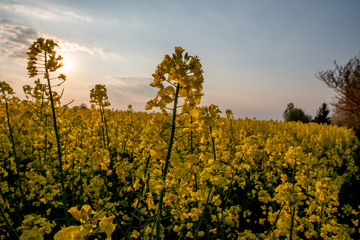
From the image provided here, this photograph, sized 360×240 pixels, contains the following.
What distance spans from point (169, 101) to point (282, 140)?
6152mm

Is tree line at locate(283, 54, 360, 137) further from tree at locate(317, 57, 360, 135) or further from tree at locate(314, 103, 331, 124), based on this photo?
tree at locate(314, 103, 331, 124)

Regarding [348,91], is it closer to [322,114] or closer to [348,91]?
[348,91]

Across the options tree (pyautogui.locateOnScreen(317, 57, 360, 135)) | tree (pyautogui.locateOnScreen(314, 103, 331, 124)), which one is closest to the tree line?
tree (pyautogui.locateOnScreen(317, 57, 360, 135))

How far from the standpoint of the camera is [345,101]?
25.0 m

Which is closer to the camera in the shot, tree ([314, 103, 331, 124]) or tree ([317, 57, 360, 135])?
tree ([317, 57, 360, 135])

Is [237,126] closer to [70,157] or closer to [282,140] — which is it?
[282,140]

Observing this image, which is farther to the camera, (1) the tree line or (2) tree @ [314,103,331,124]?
(2) tree @ [314,103,331,124]

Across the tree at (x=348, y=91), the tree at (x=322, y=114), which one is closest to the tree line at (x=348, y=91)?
the tree at (x=348, y=91)

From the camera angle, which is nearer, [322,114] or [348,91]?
[348,91]

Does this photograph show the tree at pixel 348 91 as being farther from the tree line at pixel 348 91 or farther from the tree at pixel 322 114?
the tree at pixel 322 114

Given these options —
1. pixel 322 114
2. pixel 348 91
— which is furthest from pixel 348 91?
pixel 322 114

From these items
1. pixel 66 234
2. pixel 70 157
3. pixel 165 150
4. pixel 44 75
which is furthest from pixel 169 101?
pixel 70 157

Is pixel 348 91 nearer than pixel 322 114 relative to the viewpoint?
Yes

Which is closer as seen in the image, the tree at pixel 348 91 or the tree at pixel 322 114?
the tree at pixel 348 91
